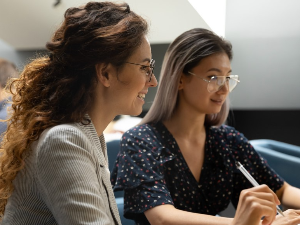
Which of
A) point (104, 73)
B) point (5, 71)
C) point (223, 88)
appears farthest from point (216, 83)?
point (5, 71)

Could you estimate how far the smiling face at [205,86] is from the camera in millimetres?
1738

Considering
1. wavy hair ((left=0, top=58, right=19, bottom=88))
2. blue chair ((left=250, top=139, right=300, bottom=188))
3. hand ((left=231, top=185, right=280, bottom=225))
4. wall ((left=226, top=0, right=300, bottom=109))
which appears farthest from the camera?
wavy hair ((left=0, top=58, right=19, bottom=88))

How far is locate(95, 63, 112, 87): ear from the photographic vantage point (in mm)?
1218

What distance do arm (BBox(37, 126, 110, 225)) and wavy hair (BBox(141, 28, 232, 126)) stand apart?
72 cm

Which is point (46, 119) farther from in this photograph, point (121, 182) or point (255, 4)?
point (255, 4)

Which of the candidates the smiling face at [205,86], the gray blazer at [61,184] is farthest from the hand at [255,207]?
the smiling face at [205,86]

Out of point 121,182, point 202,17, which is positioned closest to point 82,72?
point 121,182

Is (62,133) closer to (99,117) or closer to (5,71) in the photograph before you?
(99,117)

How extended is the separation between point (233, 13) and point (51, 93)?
1.86 metres

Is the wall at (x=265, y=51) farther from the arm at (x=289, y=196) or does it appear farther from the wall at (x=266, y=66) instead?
the arm at (x=289, y=196)

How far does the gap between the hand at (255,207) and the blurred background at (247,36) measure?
5.09ft

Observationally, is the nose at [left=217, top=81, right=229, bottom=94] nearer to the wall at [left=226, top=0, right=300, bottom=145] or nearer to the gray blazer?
the gray blazer

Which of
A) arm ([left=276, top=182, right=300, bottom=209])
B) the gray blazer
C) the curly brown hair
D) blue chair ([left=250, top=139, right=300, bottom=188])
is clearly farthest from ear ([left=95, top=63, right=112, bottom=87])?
blue chair ([left=250, top=139, right=300, bottom=188])

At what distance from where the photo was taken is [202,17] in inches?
107
